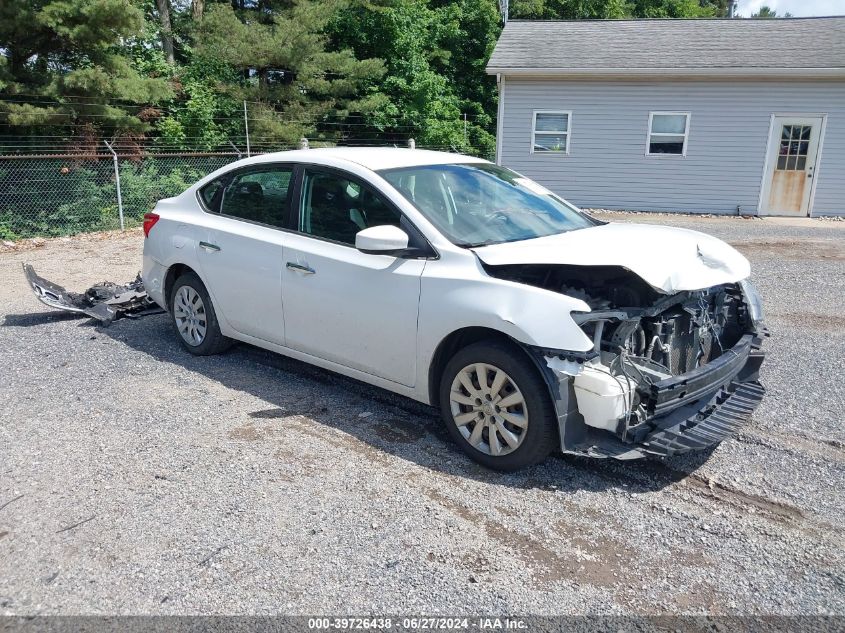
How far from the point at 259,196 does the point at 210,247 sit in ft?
1.88

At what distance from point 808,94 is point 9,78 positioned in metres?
17.2

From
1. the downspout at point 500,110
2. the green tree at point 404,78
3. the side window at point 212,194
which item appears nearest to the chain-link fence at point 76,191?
the downspout at point 500,110

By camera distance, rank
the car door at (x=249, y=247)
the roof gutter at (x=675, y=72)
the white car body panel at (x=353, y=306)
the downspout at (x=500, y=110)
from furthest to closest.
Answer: the downspout at (x=500, y=110)
the roof gutter at (x=675, y=72)
the car door at (x=249, y=247)
the white car body panel at (x=353, y=306)

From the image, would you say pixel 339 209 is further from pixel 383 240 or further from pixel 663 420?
pixel 663 420

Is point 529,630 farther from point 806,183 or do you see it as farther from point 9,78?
point 806,183

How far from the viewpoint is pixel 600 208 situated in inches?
695

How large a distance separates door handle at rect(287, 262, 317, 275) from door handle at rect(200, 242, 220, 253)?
901 millimetres

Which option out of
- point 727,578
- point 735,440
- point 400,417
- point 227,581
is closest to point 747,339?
point 735,440

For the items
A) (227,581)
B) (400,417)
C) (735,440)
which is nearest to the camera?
(227,581)

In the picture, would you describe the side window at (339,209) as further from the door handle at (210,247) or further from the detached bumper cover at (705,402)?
the detached bumper cover at (705,402)

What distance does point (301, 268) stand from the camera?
461 cm

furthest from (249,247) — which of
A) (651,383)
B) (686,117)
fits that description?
(686,117)

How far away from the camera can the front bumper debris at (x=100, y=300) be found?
21.9 feet

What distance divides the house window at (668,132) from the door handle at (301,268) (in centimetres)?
1457
